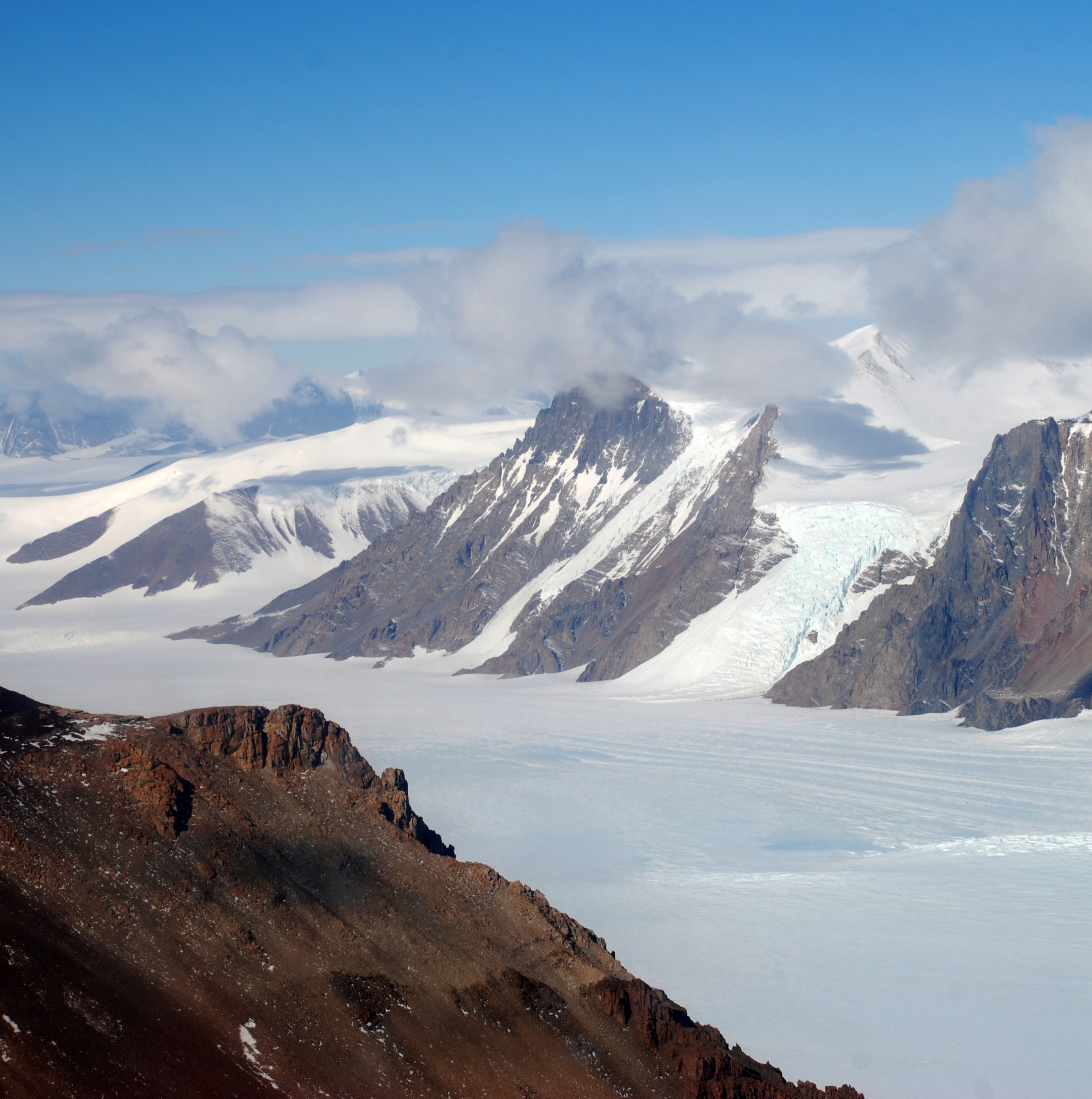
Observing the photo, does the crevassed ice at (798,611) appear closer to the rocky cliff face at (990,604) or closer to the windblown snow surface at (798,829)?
the windblown snow surface at (798,829)

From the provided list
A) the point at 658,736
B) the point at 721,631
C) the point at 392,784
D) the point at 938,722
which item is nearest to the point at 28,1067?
the point at 392,784

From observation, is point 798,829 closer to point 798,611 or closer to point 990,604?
point 990,604

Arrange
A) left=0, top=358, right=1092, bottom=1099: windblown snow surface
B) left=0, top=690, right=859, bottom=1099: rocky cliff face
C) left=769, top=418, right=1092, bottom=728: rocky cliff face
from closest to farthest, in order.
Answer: left=0, top=690, right=859, bottom=1099: rocky cliff face < left=0, top=358, right=1092, bottom=1099: windblown snow surface < left=769, top=418, right=1092, bottom=728: rocky cliff face

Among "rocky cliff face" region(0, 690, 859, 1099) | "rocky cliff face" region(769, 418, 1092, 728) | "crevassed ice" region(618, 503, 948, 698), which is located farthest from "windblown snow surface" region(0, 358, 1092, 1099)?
"rocky cliff face" region(0, 690, 859, 1099)

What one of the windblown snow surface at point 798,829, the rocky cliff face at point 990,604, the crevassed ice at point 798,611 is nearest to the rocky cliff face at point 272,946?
the windblown snow surface at point 798,829

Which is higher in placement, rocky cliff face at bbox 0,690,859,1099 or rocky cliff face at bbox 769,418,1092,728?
rocky cliff face at bbox 769,418,1092,728

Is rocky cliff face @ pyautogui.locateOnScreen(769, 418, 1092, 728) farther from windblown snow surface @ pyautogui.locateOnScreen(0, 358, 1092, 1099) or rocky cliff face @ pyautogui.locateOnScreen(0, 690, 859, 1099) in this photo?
rocky cliff face @ pyautogui.locateOnScreen(0, 690, 859, 1099)
